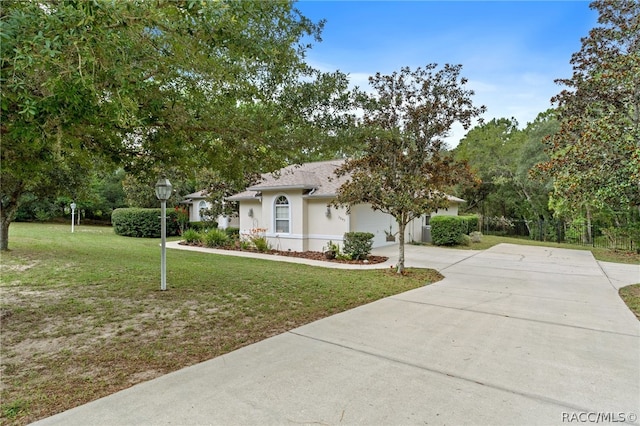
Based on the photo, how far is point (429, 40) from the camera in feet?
30.0

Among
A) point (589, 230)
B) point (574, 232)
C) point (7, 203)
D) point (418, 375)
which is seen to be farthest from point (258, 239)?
point (574, 232)

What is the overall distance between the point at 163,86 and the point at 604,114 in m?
9.15

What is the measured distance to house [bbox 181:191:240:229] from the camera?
22188 mm

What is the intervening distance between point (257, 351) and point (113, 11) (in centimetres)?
386

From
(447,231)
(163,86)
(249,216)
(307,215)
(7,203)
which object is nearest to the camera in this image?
(163,86)

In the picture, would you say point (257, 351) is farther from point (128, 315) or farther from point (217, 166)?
point (217, 166)

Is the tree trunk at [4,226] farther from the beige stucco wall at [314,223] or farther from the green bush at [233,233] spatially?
the beige stucco wall at [314,223]

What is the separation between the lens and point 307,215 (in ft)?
47.9

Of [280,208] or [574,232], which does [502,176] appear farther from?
[280,208]

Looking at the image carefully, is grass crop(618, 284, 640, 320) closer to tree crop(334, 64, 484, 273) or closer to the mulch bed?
tree crop(334, 64, 484, 273)

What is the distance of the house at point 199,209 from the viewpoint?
22.2 meters

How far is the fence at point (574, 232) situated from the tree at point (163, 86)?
16.9m

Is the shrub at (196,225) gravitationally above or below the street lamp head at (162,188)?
below

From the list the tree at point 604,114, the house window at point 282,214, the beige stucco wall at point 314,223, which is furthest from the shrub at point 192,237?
the tree at point 604,114
